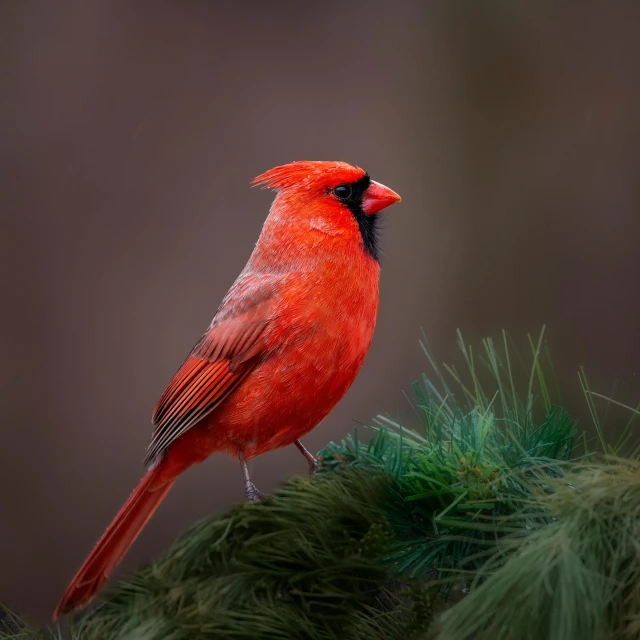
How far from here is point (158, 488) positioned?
75.5 inches

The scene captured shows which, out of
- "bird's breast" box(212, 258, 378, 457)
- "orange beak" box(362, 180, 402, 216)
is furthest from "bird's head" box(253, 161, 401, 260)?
"bird's breast" box(212, 258, 378, 457)

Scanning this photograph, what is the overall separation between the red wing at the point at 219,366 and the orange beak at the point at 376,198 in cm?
32

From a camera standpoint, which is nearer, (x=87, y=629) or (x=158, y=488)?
(x=87, y=629)

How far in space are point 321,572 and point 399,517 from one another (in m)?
0.19

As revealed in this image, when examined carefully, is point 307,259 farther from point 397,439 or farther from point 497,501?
point 497,501

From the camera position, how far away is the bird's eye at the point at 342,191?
1.93 meters

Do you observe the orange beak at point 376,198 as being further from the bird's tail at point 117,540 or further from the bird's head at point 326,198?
the bird's tail at point 117,540

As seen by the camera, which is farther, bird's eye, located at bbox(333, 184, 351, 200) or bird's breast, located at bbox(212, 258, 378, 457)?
bird's eye, located at bbox(333, 184, 351, 200)

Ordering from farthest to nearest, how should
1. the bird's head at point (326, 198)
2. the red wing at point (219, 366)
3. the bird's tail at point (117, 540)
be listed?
the bird's head at point (326, 198) < the red wing at point (219, 366) < the bird's tail at point (117, 540)

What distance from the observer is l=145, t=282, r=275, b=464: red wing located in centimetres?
179

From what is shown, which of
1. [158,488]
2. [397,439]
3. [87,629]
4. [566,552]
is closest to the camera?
[566,552]

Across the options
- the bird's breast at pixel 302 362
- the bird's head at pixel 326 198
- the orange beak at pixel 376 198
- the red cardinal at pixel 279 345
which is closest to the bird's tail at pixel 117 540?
the red cardinal at pixel 279 345

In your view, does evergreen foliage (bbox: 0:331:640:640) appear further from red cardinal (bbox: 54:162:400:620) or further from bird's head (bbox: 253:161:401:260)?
bird's head (bbox: 253:161:401:260)

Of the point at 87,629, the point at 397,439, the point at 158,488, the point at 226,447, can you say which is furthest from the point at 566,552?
the point at 158,488
